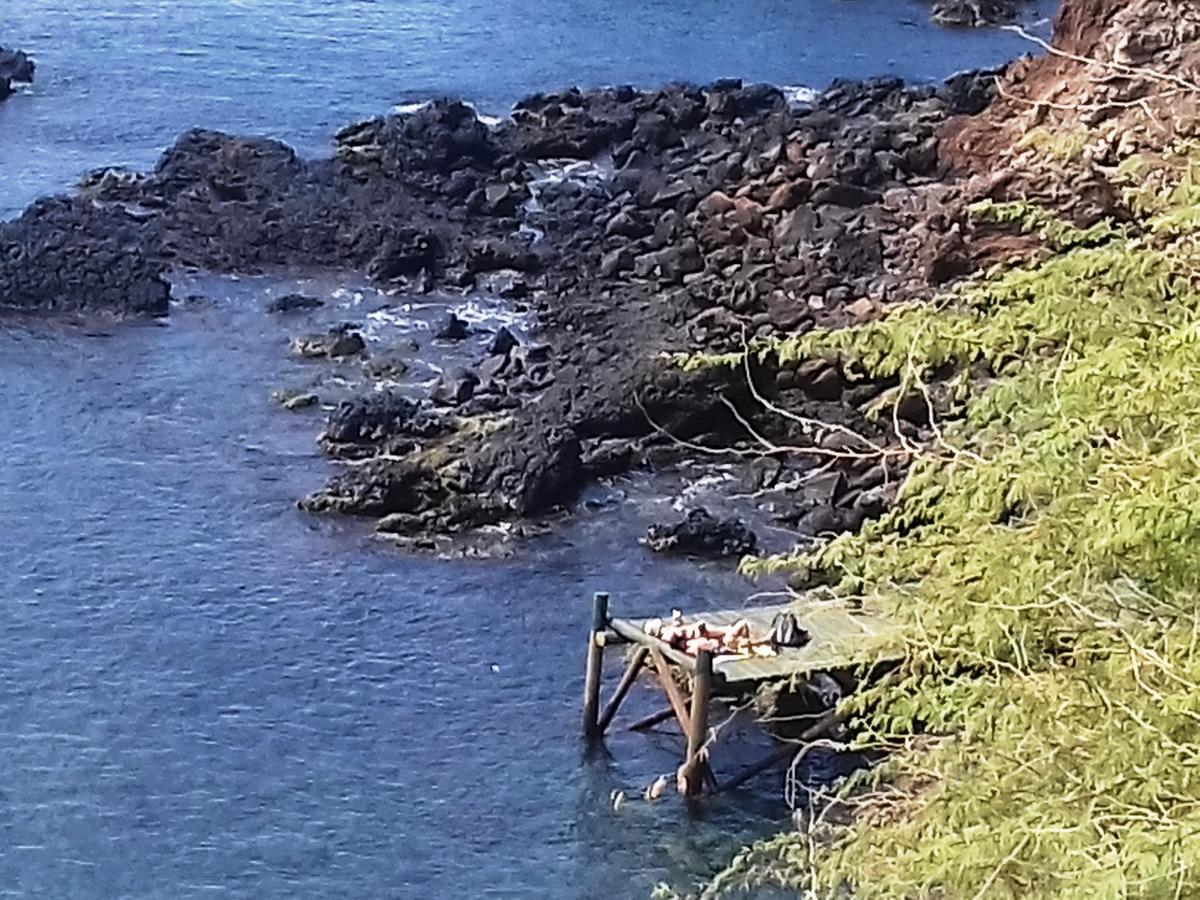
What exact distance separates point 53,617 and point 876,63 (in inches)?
1298

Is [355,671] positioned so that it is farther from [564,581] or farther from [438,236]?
[438,236]

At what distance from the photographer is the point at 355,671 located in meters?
27.6

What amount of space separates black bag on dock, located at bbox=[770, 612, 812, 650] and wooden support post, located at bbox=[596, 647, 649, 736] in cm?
170

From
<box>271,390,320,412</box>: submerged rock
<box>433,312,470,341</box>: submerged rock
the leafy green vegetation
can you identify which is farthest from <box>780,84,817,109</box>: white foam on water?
the leafy green vegetation

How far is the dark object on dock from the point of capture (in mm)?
30438

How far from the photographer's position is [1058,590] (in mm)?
11000

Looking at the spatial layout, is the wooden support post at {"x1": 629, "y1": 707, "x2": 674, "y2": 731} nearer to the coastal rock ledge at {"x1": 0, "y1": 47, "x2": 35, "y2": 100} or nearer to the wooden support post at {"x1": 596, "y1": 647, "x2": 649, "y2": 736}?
the wooden support post at {"x1": 596, "y1": 647, "x2": 649, "y2": 736}

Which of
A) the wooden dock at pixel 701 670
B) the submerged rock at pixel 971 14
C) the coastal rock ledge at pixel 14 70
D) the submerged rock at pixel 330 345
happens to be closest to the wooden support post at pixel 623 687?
the wooden dock at pixel 701 670

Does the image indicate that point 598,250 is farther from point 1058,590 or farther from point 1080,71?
point 1058,590

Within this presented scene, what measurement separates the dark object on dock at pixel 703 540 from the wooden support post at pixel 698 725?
234 inches

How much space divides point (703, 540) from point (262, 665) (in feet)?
22.0

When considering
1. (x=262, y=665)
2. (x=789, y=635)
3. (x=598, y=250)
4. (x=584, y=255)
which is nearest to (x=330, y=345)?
(x=584, y=255)

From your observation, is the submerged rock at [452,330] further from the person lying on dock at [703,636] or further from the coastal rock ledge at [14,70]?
the coastal rock ledge at [14,70]

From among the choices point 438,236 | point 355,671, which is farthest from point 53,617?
point 438,236
